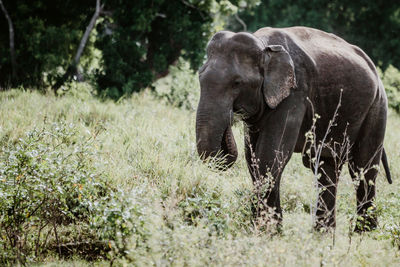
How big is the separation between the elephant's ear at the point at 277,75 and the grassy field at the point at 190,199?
1.02 m

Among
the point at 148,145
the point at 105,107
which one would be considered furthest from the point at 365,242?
the point at 105,107

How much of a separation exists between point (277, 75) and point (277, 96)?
0.21 m

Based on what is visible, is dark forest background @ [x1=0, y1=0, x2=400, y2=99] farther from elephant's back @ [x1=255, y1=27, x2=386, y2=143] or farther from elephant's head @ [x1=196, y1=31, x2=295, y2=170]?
elephant's head @ [x1=196, y1=31, x2=295, y2=170]

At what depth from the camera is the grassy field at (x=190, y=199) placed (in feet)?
13.6

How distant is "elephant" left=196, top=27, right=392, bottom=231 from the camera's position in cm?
500

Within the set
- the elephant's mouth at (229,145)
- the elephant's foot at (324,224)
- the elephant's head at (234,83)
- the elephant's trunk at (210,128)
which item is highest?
the elephant's head at (234,83)

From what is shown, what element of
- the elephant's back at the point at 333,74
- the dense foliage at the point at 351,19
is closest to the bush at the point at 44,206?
the elephant's back at the point at 333,74

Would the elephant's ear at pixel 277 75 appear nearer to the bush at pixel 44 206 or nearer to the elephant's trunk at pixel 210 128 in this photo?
the elephant's trunk at pixel 210 128

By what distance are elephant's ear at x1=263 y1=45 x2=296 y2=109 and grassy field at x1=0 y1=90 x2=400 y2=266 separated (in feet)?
3.35

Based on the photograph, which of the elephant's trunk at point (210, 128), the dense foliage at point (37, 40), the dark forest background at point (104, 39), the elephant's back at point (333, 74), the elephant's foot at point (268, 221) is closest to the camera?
the elephant's foot at point (268, 221)

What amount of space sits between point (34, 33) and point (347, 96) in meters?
9.86

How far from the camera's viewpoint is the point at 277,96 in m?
5.22

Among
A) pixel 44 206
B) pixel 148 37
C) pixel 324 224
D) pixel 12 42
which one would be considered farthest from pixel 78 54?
pixel 324 224

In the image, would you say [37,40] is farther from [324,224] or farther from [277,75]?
[324,224]
